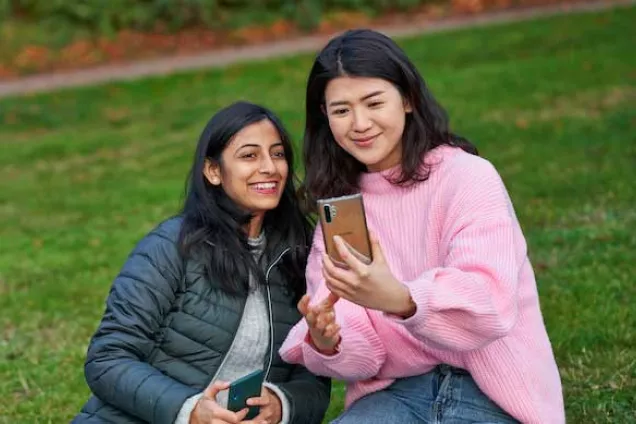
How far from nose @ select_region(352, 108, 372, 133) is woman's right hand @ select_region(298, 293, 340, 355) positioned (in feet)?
1.70

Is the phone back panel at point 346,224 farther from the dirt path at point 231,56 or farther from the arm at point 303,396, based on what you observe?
the dirt path at point 231,56

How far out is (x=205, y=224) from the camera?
3.86 metres

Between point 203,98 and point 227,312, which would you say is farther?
point 203,98

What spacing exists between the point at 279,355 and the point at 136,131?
28.1 feet

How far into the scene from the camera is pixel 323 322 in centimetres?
335

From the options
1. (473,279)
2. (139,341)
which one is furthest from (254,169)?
(473,279)

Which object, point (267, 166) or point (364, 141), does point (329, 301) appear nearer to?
point (364, 141)

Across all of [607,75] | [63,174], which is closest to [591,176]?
[607,75]

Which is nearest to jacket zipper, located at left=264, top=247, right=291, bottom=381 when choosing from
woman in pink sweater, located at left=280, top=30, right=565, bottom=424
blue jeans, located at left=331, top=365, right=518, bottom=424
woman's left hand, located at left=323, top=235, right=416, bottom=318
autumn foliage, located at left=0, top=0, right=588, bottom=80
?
Result: woman in pink sweater, located at left=280, top=30, right=565, bottom=424

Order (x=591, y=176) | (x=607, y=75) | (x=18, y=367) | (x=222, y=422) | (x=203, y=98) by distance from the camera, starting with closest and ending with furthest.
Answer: (x=222, y=422) → (x=18, y=367) → (x=591, y=176) → (x=607, y=75) → (x=203, y=98)

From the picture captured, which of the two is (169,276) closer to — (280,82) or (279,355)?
(279,355)

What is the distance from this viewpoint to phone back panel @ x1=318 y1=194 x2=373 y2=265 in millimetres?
3061

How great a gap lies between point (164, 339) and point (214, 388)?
35 centimetres

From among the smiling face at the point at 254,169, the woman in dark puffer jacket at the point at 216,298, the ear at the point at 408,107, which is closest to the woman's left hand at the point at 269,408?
the woman in dark puffer jacket at the point at 216,298
